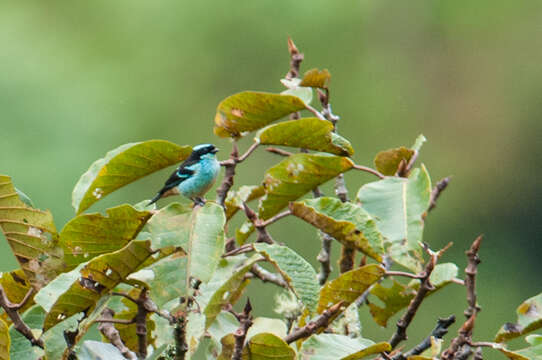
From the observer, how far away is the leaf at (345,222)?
5.55ft

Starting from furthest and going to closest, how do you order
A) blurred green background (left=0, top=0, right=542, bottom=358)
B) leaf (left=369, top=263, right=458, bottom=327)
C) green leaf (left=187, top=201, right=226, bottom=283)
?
blurred green background (left=0, top=0, right=542, bottom=358)
leaf (left=369, top=263, right=458, bottom=327)
green leaf (left=187, top=201, right=226, bottom=283)

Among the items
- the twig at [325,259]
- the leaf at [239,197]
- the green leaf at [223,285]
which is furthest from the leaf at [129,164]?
the twig at [325,259]

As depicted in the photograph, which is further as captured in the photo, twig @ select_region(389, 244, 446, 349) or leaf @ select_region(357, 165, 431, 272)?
leaf @ select_region(357, 165, 431, 272)

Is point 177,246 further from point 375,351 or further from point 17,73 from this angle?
point 17,73

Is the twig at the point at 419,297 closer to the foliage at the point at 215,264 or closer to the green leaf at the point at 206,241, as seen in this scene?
the foliage at the point at 215,264

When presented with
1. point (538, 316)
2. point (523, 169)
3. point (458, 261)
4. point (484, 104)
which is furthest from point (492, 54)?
point (538, 316)

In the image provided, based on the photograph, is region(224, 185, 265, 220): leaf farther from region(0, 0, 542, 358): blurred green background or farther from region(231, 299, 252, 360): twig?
region(0, 0, 542, 358): blurred green background

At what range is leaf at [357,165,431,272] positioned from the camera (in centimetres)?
177

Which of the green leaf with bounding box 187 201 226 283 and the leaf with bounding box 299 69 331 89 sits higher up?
the leaf with bounding box 299 69 331 89

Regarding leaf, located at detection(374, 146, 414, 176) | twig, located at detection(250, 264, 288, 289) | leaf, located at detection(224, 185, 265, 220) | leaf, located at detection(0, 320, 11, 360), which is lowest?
leaf, located at detection(0, 320, 11, 360)

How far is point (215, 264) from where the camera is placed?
1465 mm

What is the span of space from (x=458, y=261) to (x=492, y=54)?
4373mm

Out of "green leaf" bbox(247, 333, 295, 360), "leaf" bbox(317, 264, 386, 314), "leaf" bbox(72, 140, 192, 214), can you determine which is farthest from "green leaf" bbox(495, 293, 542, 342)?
"leaf" bbox(72, 140, 192, 214)

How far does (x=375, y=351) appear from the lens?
4.91 ft
